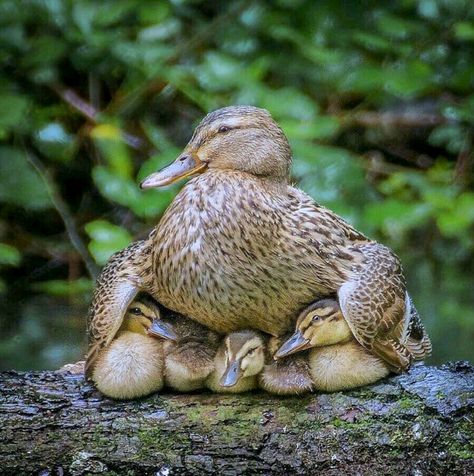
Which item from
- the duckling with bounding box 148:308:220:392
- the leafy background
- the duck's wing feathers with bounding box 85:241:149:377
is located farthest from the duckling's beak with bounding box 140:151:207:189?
the leafy background

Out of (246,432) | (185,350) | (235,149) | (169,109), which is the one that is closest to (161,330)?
(185,350)

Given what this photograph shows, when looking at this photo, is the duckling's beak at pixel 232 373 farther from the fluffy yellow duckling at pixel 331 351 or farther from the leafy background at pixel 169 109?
the leafy background at pixel 169 109

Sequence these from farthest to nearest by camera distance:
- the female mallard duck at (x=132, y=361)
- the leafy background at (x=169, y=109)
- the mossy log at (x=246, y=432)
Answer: the leafy background at (x=169, y=109) < the female mallard duck at (x=132, y=361) < the mossy log at (x=246, y=432)

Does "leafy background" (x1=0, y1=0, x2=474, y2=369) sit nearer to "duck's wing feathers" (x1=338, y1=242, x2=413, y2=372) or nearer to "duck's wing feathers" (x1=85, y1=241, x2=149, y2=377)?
"duck's wing feathers" (x1=85, y1=241, x2=149, y2=377)

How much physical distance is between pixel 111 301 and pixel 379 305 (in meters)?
0.70

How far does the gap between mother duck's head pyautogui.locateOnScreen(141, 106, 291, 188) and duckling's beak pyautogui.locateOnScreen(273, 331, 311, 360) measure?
46cm

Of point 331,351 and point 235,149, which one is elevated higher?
point 235,149

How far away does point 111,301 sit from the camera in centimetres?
307

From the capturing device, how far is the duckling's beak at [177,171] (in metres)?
3.05

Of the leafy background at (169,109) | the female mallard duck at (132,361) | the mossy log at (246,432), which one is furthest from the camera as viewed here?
the leafy background at (169,109)

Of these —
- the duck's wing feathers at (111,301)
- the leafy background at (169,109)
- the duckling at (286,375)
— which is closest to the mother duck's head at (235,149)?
the duck's wing feathers at (111,301)

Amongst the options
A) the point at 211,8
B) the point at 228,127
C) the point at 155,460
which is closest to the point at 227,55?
the point at 211,8

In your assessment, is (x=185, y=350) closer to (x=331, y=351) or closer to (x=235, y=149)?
(x=331, y=351)

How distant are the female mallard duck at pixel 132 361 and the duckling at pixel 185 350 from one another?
2 centimetres
